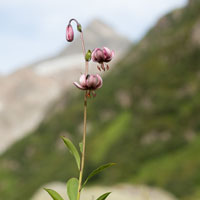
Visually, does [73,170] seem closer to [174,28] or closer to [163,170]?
[163,170]

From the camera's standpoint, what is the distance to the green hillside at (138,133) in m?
52.2

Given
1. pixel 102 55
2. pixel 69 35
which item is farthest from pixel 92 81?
pixel 69 35

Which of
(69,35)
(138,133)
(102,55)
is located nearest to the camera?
(102,55)

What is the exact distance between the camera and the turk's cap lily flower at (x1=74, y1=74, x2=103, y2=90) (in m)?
5.36

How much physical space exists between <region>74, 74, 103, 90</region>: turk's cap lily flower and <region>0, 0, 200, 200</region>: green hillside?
117 feet

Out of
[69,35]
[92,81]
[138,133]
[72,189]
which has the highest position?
[138,133]

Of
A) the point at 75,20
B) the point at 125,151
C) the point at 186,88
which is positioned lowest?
the point at 75,20

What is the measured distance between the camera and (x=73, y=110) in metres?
106

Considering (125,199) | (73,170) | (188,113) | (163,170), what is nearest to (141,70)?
(188,113)

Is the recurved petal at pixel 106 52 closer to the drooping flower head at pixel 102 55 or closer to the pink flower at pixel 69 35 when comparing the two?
the drooping flower head at pixel 102 55

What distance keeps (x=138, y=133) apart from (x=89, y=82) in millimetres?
61294

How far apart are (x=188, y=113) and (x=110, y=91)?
36.2 m

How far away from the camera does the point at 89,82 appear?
17.6ft

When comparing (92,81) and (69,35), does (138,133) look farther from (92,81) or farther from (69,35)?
(92,81)
